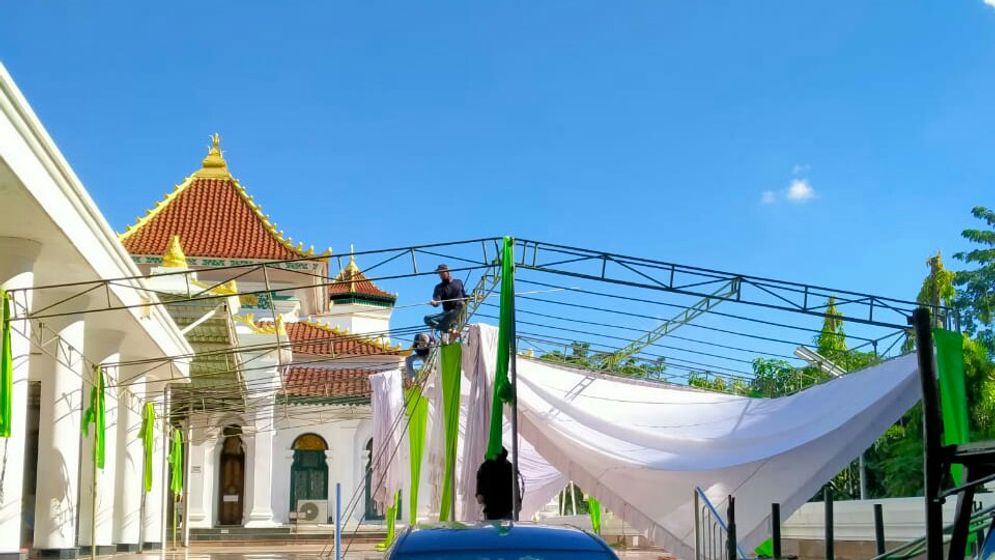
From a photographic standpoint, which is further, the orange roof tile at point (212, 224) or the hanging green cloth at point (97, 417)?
the orange roof tile at point (212, 224)

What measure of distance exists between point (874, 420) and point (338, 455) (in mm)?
23744

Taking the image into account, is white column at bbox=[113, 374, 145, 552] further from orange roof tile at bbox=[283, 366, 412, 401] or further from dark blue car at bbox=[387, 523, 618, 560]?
dark blue car at bbox=[387, 523, 618, 560]

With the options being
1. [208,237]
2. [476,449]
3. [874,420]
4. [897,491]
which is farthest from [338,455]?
[874,420]

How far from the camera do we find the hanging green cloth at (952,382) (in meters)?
13.4

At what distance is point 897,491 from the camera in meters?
26.8

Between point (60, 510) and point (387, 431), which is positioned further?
point (387, 431)

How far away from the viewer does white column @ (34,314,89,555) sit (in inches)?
612

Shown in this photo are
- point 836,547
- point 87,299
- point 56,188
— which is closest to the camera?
point 56,188

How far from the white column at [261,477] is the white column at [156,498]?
7.10m

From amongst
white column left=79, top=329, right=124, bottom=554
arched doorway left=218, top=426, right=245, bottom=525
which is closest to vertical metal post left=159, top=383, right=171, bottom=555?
white column left=79, top=329, right=124, bottom=554

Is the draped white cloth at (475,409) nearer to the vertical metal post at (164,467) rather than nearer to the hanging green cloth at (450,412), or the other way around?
the hanging green cloth at (450,412)

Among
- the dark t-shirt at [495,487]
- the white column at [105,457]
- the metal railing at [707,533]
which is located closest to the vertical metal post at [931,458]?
the metal railing at [707,533]

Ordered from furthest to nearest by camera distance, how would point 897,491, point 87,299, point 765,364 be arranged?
point 765,364, point 897,491, point 87,299

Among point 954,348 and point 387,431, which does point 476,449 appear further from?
point 387,431
